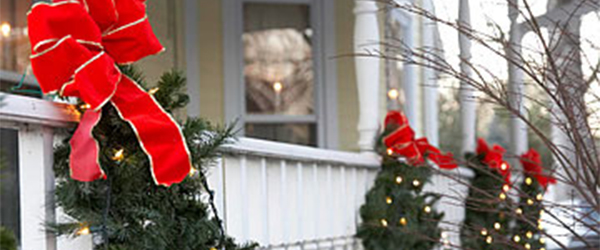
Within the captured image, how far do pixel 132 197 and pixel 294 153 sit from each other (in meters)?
1.76

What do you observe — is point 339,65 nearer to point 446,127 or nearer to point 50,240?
point 50,240

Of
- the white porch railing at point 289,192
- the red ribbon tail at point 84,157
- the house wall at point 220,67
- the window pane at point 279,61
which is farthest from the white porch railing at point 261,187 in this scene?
the window pane at point 279,61

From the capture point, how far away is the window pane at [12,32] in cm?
505

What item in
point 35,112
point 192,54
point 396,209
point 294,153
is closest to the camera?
point 35,112

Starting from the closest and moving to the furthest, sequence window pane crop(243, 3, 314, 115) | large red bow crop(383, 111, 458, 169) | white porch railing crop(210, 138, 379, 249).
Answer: white porch railing crop(210, 138, 379, 249) → large red bow crop(383, 111, 458, 169) → window pane crop(243, 3, 314, 115)

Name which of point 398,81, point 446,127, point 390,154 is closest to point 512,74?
point 390,154

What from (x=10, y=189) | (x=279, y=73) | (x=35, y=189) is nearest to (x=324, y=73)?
(x=279, y=73)

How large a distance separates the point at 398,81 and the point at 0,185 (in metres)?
6.64

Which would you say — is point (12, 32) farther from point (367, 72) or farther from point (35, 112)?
point (35, 112)

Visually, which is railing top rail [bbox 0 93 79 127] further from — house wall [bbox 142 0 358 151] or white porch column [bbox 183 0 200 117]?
white porch column [bbox 183 0 200 117]

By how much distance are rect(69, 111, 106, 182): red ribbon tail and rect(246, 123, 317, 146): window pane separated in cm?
502

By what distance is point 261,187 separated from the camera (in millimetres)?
4238

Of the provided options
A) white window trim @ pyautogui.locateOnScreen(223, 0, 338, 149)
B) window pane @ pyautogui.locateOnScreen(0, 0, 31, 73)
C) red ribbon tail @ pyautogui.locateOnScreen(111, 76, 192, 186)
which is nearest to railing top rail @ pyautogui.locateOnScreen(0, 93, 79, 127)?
red ribbon tail @ pyautogui.locateOnScreen(111, 76, 192, 186)

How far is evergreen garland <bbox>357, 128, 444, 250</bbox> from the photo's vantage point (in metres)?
5.54
